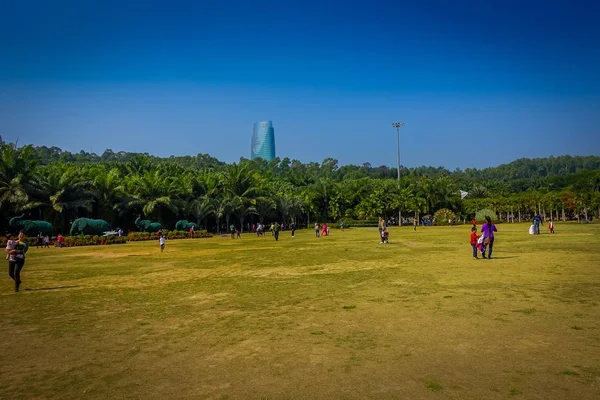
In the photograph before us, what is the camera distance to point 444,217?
78062 millimetres

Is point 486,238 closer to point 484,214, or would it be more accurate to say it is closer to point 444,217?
point 444,217

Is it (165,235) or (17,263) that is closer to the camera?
(17,263)

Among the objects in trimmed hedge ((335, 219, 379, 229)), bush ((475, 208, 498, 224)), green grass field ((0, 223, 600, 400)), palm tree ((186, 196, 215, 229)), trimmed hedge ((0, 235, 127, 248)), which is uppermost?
palm tree ((186, 196, 215, 229))

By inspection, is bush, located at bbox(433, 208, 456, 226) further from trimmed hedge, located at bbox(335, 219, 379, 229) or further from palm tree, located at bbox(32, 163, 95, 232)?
palm tree, located at bbox(32, 163, 95, 232)

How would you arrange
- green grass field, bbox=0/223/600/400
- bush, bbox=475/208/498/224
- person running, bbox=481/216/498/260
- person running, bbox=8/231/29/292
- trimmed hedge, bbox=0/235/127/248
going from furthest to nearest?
bush, bbox=475/208/498/224
trimmed hedge, bbox=0/235/127/248
person running, bbox=481/216/498/260
person running, bbox=8/231/29/292
green grass field, bbox=0/223/600/400

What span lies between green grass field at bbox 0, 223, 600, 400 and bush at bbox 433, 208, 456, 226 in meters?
63.9

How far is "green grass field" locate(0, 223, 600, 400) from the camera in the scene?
552cm

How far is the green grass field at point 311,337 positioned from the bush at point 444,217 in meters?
63.9

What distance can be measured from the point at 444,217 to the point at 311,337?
247 feet

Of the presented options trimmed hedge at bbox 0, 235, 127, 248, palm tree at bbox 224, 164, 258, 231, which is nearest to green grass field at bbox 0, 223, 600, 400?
trimmed hedge at bbox 0, 235, 127, 248

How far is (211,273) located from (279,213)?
188 feet

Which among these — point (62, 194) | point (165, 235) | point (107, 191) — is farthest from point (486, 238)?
point (107, 191)

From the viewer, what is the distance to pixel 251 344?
731 cm

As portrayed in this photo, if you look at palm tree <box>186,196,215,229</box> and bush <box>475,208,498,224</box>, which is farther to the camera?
bush <box>475,208,498,224</box>
